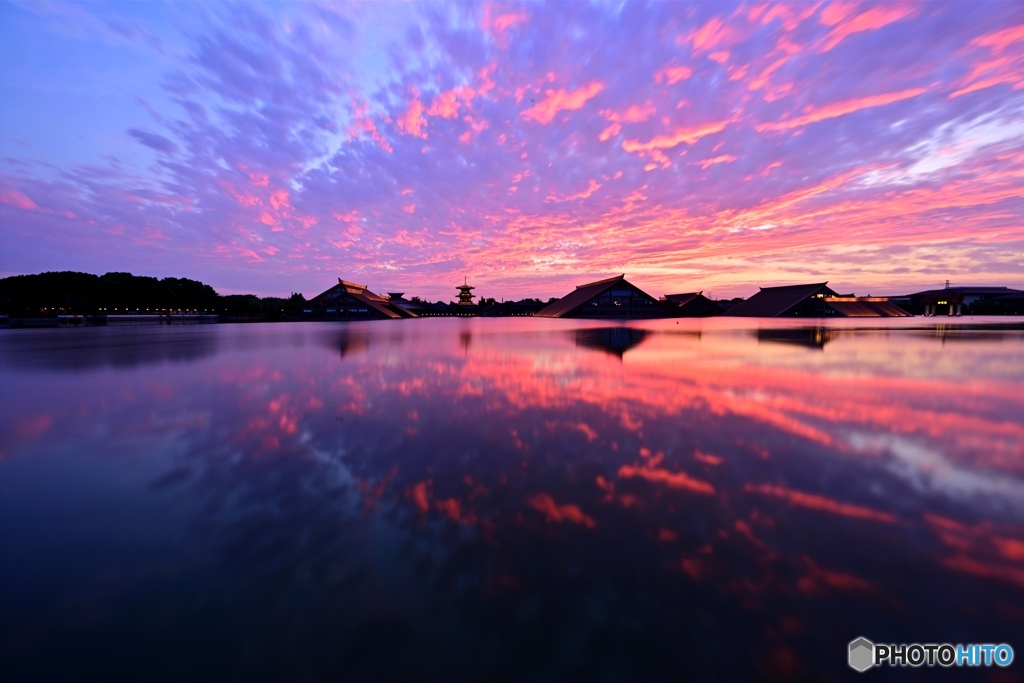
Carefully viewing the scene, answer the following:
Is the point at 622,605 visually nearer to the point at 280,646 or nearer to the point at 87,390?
the point at 280,646

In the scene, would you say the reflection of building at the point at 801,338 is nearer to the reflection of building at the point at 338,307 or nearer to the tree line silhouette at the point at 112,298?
the reflection of building at the point at 338,307

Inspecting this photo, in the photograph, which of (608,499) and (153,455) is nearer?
(608,499)

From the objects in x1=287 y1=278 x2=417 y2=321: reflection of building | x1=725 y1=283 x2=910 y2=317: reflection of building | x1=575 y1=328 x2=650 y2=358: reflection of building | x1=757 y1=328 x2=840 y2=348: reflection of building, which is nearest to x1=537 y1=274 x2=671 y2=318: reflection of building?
x1=725 y1=283 x2=910 y2=317: reflection of building

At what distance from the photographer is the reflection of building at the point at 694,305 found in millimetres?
90562

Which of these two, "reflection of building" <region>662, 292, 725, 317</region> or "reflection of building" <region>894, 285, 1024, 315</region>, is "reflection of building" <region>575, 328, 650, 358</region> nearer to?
"reflection of building" <region>662, 292, 725, 317</region>

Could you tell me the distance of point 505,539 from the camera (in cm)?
404

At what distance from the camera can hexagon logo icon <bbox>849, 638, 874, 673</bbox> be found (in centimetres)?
276

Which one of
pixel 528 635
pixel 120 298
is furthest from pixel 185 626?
pixel 120 298

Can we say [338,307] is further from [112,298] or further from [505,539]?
[505,539]

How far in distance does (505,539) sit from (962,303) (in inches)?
5962

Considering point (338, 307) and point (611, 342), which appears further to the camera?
point (338, 307)

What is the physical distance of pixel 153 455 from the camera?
21.6 ft

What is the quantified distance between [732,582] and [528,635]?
6.40 ft

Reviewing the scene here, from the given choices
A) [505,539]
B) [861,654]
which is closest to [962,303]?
[861,654]
